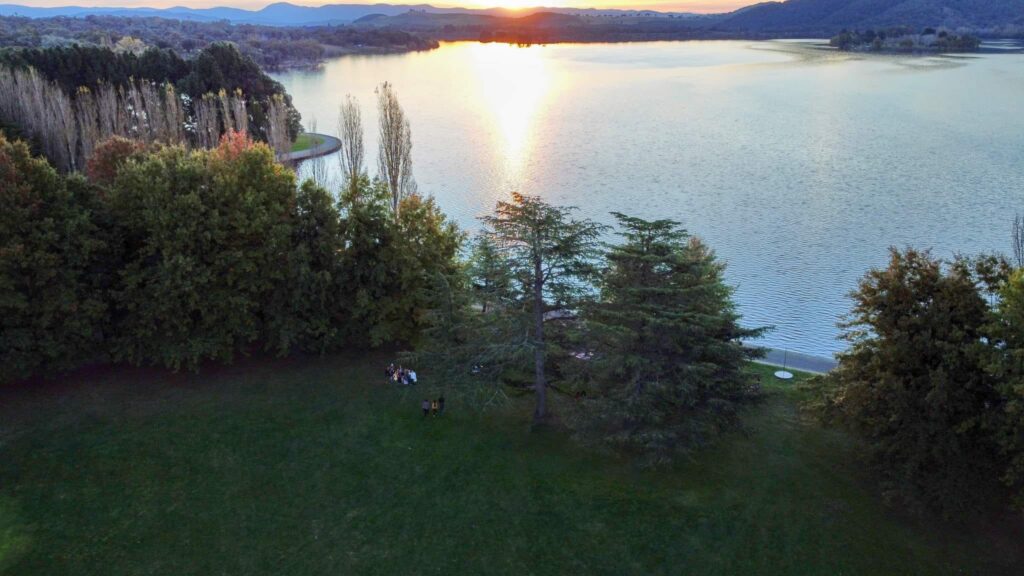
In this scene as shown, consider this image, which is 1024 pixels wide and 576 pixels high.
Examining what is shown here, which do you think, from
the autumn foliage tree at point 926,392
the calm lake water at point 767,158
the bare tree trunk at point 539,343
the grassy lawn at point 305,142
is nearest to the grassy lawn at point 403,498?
the bare tree trunk at point 539,343

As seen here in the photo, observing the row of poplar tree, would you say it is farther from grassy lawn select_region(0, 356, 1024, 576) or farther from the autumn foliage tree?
the autumn foliage tree

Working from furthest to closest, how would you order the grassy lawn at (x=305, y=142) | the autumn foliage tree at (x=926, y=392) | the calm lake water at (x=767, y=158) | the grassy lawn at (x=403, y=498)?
the grassy lawn at (x=305, y=142) < the calm lake water at (x=767, y=158) < the grassy lawn at (x=403, y=498) < the autumn foliage tree at (x=926, y=392)

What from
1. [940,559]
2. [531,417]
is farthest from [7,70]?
[940,559]

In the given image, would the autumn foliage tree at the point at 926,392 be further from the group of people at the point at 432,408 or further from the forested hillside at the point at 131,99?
the forested hillside at the point at 131,99

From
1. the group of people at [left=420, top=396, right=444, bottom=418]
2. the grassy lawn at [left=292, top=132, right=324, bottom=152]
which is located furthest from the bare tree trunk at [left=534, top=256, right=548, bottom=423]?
the grassy lawn at [left=292, top=132, right=324, bottom=152]

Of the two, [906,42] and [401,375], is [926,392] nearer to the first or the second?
[401,375]
